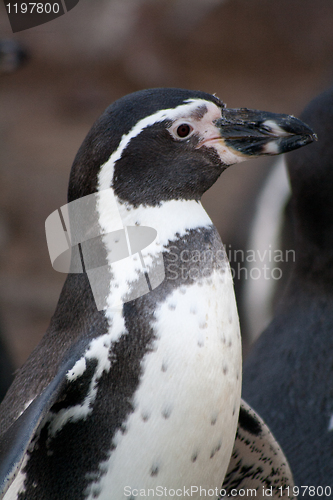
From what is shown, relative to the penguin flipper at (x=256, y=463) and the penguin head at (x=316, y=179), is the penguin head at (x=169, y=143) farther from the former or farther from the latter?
the penguin head at (x=316, y=179)

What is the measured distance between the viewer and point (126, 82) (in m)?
2.50

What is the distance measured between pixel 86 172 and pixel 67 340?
0.68ft

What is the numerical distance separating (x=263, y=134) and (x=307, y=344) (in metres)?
0.54

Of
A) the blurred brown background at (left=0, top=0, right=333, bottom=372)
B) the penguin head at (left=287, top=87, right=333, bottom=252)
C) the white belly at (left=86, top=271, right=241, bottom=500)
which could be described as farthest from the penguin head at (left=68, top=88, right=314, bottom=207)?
the blurred brown background at (left=0, top=0, right=333, bottom=372)

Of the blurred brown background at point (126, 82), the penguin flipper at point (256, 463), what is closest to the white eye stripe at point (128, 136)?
the penguin flipper at point (256, 463)

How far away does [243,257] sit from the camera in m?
2.01

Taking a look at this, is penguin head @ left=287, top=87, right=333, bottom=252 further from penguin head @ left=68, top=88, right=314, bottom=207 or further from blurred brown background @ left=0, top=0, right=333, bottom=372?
blurred brown background @ left=0, top=0, right=333, bottom=372

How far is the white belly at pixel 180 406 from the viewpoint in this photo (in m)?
0.55

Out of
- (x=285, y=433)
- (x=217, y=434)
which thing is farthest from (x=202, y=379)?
(x=285, y=433)

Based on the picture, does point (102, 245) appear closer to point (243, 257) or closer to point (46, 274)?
point (243, 257)

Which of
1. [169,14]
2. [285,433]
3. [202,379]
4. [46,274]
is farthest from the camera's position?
[46,274]

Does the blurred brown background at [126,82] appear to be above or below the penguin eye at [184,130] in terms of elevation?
above

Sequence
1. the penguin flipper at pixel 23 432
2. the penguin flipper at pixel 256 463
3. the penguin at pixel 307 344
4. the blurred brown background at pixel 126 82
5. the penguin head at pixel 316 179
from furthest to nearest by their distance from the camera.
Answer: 1. the blurred brown background at pixel 126 82
2. the penguin head at pixel 316 179
3. the penguin at pixel 307 344
4. the penguin flipper at pixel 256 463
5. the penguin flipper at pixel 23 432

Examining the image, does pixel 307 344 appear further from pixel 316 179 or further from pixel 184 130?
pixel 184 130
